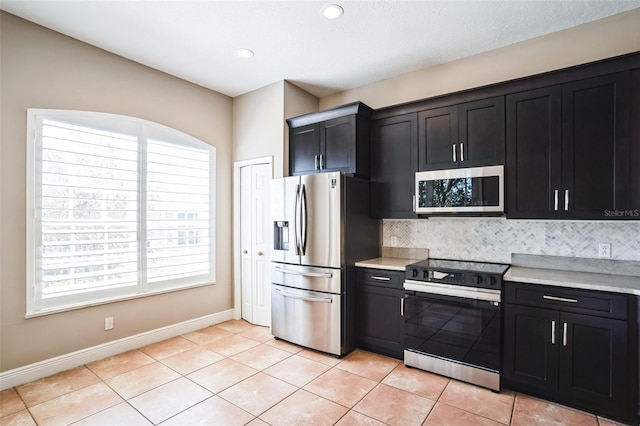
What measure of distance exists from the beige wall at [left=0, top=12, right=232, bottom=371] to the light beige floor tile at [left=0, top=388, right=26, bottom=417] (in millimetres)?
200

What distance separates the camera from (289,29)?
2820mm

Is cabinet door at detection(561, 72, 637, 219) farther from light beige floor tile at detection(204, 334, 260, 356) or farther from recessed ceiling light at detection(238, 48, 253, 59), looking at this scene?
light beige floor tile at detection(204, 334, 260, 356)

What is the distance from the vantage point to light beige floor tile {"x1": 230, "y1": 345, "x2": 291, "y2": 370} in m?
3.03

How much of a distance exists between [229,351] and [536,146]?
360 cm

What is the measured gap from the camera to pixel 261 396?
246cm

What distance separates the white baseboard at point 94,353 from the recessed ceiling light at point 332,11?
3755 mm

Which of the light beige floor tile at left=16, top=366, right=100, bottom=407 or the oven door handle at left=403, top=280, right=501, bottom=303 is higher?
the oven door handle at left=403, top=280, right=501, bottom=303

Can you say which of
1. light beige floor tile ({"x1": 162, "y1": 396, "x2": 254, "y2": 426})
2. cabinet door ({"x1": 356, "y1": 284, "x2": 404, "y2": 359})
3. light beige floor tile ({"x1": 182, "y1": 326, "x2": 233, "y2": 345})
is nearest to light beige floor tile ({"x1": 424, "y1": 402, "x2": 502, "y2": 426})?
cabinet door ({"x1": 356, "y1": 284, "x2": 404, "y2": 359})

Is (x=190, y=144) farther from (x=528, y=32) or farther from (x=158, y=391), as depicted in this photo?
(x=528, y=32)

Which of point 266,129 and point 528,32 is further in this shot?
point 266,129

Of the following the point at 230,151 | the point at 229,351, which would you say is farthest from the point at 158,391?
the point at 230,151

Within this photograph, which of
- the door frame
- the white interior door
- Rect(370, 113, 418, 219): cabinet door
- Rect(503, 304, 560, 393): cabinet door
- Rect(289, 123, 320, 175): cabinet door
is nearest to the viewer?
Rect(503, 304, 560, 393): cabinet door

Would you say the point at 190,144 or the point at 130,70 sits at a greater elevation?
the point at 130,70

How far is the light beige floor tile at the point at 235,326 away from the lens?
4.02 metres
